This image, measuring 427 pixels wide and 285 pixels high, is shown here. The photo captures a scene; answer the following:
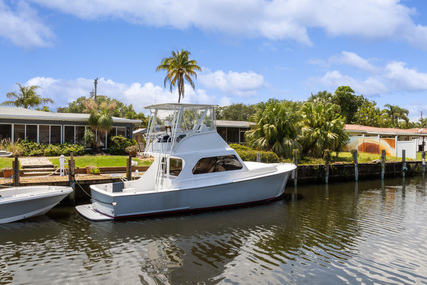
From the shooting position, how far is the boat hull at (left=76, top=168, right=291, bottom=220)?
11.8 meters

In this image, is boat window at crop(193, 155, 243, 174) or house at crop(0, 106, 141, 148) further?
house at crop(0, 106, 141, 148)

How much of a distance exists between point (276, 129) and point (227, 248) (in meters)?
15.5

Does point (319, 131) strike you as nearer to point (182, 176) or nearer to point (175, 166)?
point (175, 166)

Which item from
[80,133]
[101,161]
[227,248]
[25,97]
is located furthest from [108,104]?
[227,248]

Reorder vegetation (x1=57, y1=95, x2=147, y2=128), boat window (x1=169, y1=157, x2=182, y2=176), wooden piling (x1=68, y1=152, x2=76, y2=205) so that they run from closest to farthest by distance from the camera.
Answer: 1. boat window (x1=169, y1=157, x2=182, y2=176)
2. wooden piling (x1=68, y1=152, x2=76, y2=205)
3. vegetation (x1=57, y1=95, x2=147, y2=128)

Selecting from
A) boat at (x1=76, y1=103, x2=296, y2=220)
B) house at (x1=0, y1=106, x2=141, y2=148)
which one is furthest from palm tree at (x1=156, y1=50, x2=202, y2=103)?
boat at (x1=76, y1=103, x2=296, y2=220)

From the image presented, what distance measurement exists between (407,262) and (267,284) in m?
3.86

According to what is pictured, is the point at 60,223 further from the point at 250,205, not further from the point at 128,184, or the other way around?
the point at 250,205

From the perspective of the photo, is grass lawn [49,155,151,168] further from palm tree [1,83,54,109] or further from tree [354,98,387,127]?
tree [354,98,387,127]

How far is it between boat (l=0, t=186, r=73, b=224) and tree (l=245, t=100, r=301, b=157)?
49.0 ft

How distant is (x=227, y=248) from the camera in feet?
30.6

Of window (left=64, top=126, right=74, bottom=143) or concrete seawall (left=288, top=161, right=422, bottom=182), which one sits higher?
window (left=64, top=126, right=74, bottom=143)

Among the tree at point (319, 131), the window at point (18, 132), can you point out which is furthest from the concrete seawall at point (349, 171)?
the window at point (18, 132)

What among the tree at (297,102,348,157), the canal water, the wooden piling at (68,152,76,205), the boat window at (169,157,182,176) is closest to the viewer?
the canal water
